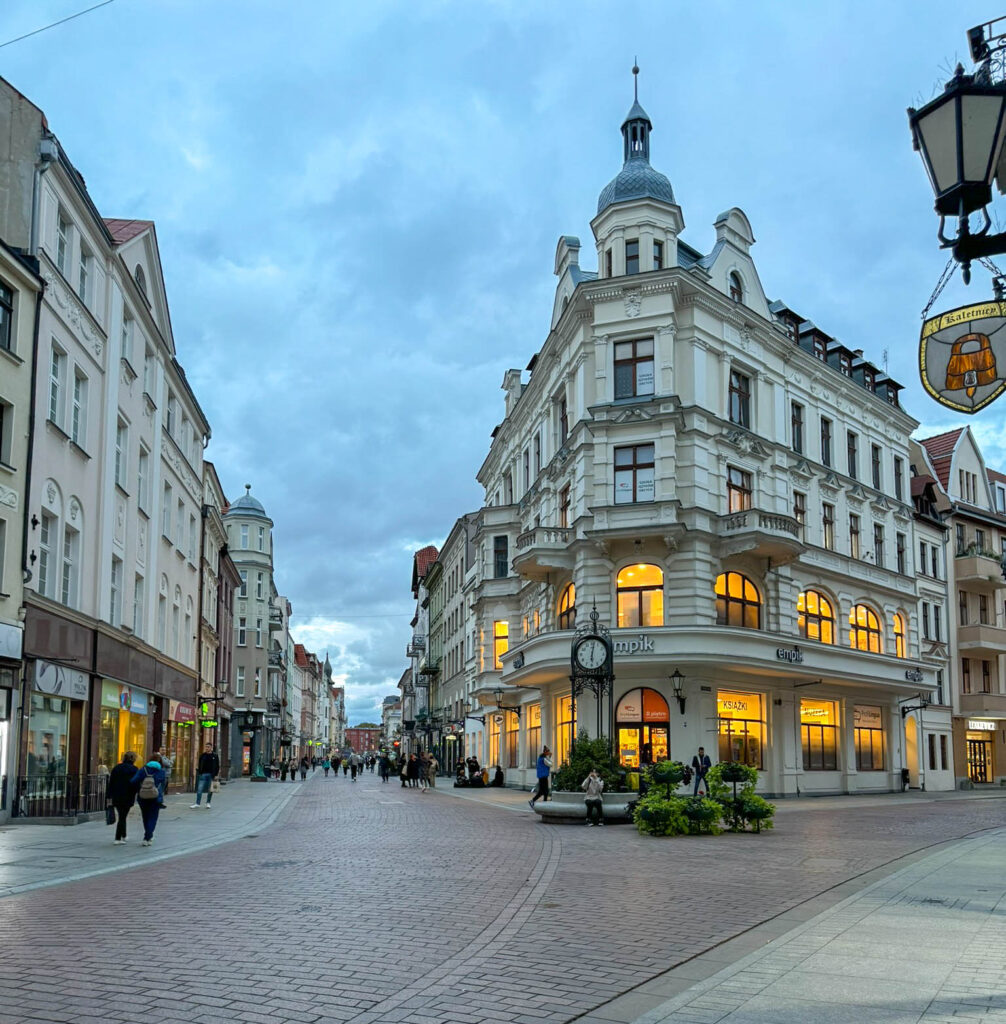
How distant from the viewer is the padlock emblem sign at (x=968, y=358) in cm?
598

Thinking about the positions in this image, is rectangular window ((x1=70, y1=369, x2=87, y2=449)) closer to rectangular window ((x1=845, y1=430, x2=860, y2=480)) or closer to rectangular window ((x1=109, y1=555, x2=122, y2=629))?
rectangular window ((x1=109, y1=555, x2=122, y2=629))

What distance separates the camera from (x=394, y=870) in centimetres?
1420

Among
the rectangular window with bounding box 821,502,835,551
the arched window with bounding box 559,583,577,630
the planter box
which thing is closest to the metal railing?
the planter box

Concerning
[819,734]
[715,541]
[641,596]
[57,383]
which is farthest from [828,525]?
[57,383]

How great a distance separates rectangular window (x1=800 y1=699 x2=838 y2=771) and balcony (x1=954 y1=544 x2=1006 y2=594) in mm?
15013

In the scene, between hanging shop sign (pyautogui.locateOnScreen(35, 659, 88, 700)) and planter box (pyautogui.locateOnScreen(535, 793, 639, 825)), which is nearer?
hanging shop sign (pyautogui.locateOnScreen(35, 659, 88, 700))

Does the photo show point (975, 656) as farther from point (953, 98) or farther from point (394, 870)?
point (953, 98)

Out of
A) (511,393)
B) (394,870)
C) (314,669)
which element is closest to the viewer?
(394,870)

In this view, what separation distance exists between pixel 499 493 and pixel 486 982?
150ft

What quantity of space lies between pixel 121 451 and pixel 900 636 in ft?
103

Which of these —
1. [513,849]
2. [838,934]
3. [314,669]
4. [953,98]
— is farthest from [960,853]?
[314,669]

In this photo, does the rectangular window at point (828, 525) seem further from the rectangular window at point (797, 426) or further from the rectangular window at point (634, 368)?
the rectangular window at point (634, 368)

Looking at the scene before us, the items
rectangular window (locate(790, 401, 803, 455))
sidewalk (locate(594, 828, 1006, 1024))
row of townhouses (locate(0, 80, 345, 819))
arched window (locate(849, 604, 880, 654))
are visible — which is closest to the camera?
sidewalk (locate(594, 828, 1006, 1024))

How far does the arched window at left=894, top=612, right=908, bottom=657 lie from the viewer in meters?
44.3
